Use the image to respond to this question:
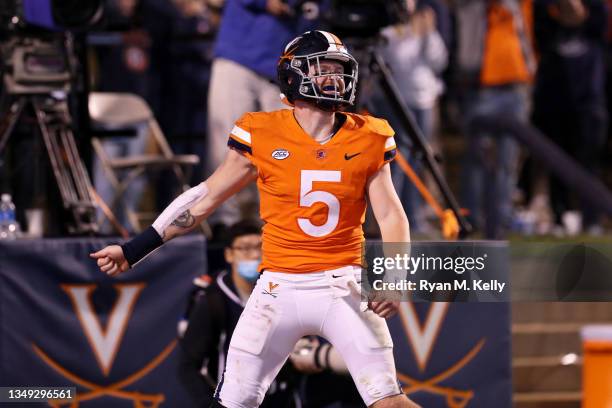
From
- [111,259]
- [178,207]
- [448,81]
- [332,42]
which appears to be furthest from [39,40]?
[448,81]

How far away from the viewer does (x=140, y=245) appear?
5.71 metres

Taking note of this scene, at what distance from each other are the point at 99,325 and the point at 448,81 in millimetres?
4238

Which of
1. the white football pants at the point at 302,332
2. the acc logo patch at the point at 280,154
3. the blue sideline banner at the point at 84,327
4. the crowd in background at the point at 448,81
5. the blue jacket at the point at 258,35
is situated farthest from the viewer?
the crowd in background at the point at 448,81

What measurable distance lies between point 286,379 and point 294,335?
186 cm

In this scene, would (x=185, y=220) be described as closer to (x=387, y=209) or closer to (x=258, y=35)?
(x=387, y=209)

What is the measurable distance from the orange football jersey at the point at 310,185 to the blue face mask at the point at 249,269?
156 cm

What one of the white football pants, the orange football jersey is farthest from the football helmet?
the white football pants

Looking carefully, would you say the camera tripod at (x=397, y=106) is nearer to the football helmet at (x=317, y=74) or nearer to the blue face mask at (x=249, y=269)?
the blue face mask at (x=249, y=269)

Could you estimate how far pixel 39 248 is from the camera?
296 inches

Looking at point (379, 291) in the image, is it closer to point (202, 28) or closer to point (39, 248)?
point (39, 248)

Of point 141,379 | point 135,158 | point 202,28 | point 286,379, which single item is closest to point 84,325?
point 141,379

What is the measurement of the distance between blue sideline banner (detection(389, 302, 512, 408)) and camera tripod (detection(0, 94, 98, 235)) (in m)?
1.89

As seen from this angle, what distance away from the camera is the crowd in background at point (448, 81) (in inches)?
330

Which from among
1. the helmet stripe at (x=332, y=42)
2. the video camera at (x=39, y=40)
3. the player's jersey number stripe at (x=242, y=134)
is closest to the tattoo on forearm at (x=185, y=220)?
the player's jersey number stripe at (x=242, y=134)
